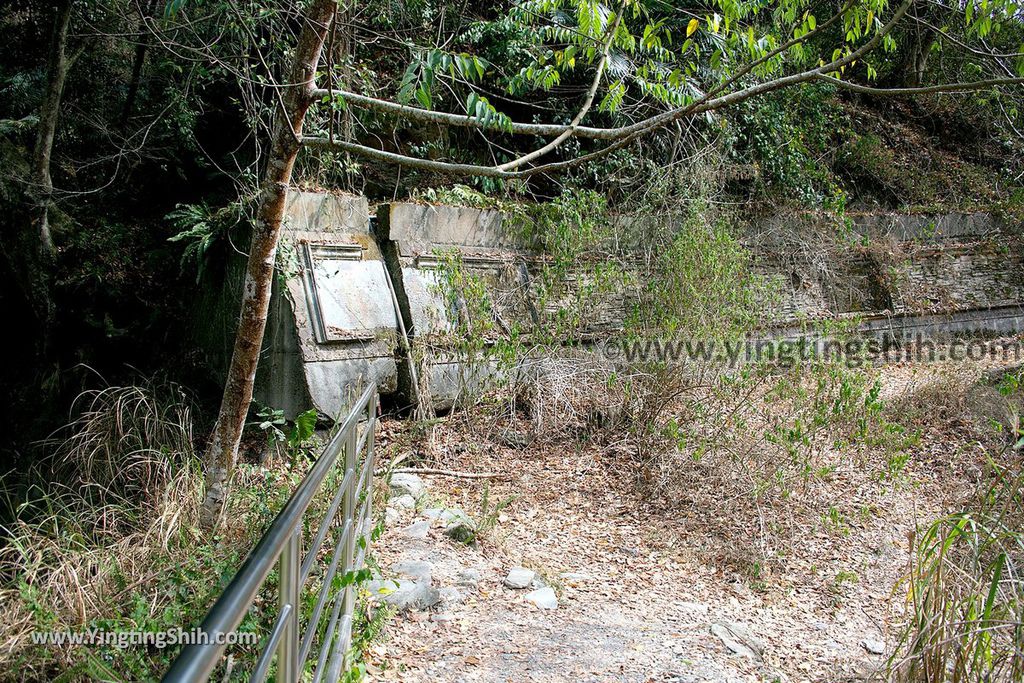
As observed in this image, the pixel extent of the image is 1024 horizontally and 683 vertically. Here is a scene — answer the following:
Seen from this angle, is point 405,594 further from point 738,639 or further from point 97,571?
point 738,639

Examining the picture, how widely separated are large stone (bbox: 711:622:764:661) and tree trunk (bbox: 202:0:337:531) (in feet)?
8.72

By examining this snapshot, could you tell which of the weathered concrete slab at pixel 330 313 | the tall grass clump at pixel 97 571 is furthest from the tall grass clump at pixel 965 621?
the weathered concrete slab at pixel 330 313

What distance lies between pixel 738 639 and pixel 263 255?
323 centimetres

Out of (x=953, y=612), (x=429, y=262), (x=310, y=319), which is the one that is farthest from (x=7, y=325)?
(x=953, y=612)

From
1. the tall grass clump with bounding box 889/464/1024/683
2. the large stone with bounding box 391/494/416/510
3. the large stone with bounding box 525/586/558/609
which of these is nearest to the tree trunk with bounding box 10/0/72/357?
the large stone with bounding box 391/494/416/510

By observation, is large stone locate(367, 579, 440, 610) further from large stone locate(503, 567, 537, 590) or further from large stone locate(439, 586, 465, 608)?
large stone locate(503, 567, 537, 590)

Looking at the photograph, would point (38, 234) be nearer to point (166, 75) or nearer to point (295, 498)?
point (166, 75)

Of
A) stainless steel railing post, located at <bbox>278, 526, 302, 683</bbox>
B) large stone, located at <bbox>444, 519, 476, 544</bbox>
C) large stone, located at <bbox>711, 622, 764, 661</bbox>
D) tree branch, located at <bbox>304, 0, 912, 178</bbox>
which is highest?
tree branch, located at <bbox>304, 0, 912, 178</bbox>

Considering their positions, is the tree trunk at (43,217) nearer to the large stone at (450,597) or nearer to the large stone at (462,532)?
the large stone at (462,532)

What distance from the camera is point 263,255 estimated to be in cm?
376

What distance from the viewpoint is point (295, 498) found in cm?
148

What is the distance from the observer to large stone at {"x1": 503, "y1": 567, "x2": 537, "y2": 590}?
4285mm

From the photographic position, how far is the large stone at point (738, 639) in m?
3.80

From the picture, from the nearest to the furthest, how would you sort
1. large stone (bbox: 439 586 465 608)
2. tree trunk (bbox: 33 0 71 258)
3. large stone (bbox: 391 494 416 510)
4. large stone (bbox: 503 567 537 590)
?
large stone (bbox: 439 586 465 608) < large stone (bbox: 503 567 537 590) < large stone (bbox: 391 494 416 510) < tree trunk (bbox: 33 0 71 258)
